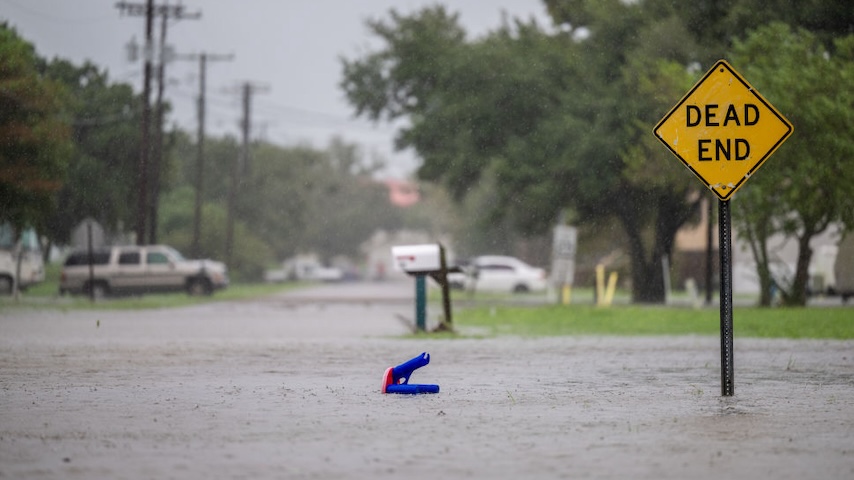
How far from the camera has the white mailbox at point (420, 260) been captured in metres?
24.0

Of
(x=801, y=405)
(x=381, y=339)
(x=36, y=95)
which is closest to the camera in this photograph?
(x=801, y=405)

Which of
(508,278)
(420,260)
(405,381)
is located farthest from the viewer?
(508,278)

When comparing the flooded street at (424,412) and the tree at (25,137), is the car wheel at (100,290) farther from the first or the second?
the flooded street at (424,412)

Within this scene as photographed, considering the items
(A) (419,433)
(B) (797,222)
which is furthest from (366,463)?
(B) (797,222)

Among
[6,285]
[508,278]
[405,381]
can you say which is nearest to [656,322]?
[405,381]

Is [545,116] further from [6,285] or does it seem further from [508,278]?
[6,285]

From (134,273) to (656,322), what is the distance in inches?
1047

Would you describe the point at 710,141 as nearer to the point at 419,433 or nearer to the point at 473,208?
the point at 419,433

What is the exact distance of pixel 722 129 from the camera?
40.6 feet

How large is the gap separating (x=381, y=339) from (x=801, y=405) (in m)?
12.1

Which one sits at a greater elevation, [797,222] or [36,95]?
[36,95]

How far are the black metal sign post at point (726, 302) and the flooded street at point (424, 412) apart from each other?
203 mm

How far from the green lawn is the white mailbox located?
2355 millimetres

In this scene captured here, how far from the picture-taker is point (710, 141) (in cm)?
1241
